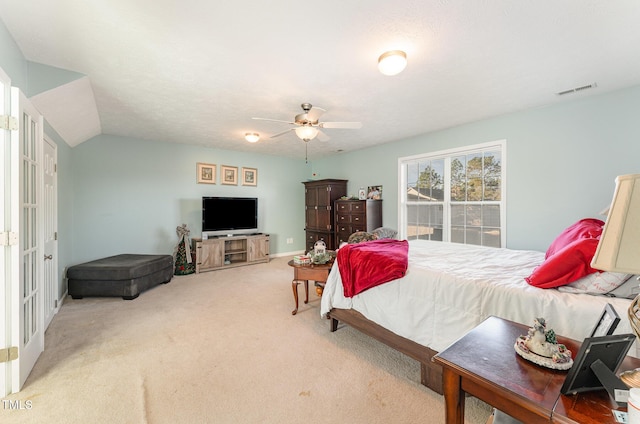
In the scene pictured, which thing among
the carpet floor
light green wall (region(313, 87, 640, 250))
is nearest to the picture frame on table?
the carpet floor

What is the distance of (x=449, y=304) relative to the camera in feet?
6.25

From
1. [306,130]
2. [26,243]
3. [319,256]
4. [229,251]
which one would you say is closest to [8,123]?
[26,243]

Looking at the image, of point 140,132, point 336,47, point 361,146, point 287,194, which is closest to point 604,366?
point 336,47

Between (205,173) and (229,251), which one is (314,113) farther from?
(229,251)

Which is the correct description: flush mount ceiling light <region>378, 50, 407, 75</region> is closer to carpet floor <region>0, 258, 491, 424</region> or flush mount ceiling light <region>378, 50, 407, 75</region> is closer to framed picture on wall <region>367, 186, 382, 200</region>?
carpet floor <region>0, 258, 491, 424</region>

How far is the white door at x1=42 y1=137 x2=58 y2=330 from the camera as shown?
2928 millimetres

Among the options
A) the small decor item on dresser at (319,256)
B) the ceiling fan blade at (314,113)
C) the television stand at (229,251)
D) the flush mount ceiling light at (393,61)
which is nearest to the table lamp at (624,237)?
the flush mount ceiling light at (393,61)

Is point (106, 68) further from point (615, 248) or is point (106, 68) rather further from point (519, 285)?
point (519, 285)

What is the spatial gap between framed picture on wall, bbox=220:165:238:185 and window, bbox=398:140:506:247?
3.57m

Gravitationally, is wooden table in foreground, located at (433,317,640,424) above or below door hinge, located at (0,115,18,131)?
below

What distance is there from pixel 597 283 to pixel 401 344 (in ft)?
4.18

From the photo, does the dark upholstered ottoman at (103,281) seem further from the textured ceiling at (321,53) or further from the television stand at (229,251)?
the textured ceiling at (321,53)

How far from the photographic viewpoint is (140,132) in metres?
4.59

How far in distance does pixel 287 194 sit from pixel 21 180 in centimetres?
516
